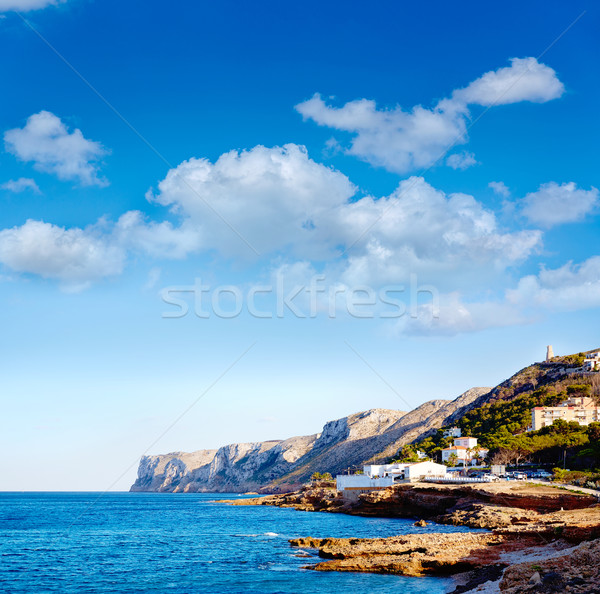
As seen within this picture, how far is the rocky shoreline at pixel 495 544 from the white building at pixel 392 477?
11.8 meters

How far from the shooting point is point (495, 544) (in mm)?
36781

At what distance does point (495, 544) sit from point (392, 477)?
173ft

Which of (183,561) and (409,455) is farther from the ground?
(409,455)

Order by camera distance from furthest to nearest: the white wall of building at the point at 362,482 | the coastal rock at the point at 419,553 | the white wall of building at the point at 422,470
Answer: the white wall of building at the point at 422,470 → the white wall of building at the point at 362,482 → the coastal rock at the point at 419,553

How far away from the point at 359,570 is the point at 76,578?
1744cm

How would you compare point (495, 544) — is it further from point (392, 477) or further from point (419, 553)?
point (392, 477)

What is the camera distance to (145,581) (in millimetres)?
33156

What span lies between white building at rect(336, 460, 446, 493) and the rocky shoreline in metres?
11.8

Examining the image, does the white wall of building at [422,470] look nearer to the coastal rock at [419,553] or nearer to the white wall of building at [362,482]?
the white wall of building at [362,482]

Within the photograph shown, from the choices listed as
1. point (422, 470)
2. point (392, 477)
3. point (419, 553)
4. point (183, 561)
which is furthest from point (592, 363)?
point (183, 561)

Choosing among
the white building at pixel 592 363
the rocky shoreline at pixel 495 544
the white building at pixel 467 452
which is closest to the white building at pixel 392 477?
the white building at pixel 467 452

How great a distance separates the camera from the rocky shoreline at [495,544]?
71.8 ft

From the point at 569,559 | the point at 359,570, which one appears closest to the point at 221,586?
the point at 359,570

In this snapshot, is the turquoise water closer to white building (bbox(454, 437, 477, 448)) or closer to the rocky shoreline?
the rocky shoreline
